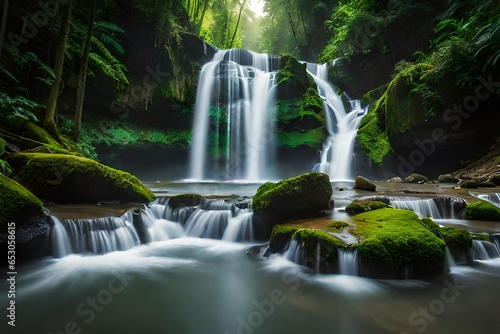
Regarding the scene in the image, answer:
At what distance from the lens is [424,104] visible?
12039 millimetres

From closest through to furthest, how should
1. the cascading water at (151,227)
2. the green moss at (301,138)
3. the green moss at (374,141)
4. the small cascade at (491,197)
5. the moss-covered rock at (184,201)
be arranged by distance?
the cascading water at (151,227), the moss-covered rock at (184,201), the small cascade at (491,197), the green moss at (374,141), the green moss at (301,138)

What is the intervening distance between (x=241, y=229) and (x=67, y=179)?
386 centimetres

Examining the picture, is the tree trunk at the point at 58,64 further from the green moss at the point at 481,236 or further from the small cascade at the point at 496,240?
the small cascade at the point at 496,240

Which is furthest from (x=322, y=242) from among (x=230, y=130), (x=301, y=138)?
(x=230, y=130)

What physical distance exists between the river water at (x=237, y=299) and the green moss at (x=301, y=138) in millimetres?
12399

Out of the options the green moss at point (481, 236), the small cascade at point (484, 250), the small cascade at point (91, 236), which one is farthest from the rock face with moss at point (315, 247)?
the small cascade at point (91, 236)

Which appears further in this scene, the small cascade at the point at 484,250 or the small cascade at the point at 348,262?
the small cascade at the point at 484,250

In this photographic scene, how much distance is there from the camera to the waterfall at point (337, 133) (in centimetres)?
1467

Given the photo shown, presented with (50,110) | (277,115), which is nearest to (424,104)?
(277,115)

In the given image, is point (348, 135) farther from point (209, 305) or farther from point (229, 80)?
point (209, 305)

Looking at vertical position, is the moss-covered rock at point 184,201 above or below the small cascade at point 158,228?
above

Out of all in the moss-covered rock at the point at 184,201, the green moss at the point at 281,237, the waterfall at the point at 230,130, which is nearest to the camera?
the green moss at the point at 281,237

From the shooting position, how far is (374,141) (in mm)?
14078

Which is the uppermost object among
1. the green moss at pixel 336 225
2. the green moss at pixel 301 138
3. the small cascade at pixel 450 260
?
the green moss at pixel 301 138
